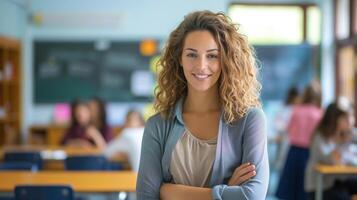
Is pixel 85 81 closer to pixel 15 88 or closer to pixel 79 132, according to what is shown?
pixel 15 88

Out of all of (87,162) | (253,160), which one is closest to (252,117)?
(253,160)

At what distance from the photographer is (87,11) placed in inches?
333

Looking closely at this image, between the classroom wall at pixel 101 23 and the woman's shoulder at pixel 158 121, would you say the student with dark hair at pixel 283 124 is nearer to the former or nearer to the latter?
the classroom wall at pixel 101 23

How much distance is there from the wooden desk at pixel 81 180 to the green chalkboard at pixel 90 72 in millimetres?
4327

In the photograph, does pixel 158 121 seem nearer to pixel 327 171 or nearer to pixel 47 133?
pixel 327 171

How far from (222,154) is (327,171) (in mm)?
2941

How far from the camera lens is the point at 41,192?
3191 millimetres

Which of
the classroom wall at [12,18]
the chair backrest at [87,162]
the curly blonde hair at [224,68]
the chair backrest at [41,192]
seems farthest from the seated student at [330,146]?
the classroom wall at [12,18]

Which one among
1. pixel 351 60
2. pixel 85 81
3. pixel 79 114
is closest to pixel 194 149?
pixel 79 114

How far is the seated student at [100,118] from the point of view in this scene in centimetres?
640

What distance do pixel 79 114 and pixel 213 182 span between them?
4624 mm

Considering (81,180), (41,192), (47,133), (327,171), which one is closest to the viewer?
(41,192)

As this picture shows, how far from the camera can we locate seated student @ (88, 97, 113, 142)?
640 cm

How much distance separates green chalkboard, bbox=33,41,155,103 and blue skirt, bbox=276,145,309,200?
3099mm
